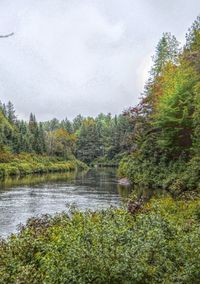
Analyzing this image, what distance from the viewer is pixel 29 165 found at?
7538cm

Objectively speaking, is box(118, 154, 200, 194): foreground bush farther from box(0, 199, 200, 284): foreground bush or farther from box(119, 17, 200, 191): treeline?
box(0, 199, 200, 284): foreground bush

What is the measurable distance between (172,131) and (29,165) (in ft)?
147

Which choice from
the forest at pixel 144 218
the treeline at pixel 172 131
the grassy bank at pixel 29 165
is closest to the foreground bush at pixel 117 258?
the forest at pixel 144 218

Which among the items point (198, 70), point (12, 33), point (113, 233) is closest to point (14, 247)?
point (113, 233)

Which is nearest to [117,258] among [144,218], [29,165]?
[144,218]

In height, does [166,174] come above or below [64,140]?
below

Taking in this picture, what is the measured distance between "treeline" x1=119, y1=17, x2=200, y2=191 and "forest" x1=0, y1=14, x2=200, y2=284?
10cm

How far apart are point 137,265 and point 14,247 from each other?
4.28 meters

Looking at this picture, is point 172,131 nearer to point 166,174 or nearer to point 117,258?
point 166,174

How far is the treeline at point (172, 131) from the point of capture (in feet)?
101

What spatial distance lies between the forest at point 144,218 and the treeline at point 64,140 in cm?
74

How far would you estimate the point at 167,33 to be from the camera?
190ft

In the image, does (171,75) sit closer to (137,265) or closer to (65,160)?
(137,265)

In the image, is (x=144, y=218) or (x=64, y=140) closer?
(x=144, y=218)
